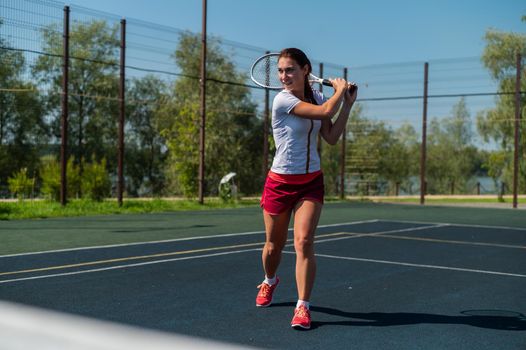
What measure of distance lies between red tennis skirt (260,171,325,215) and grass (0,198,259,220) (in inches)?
441

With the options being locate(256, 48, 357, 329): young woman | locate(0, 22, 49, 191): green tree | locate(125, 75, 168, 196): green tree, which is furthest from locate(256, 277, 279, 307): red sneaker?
locate(125, 75, 168, 196): green tree

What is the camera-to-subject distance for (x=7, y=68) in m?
19.5

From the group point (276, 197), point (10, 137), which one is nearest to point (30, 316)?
point (276, 197)

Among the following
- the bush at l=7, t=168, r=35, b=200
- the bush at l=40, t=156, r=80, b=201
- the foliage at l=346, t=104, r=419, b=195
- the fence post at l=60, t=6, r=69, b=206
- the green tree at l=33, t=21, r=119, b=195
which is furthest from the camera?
the green tree at l=33, t=21, r=119, b=195

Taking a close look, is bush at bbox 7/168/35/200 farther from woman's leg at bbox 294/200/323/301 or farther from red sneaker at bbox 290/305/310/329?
red sneaker at bbox 290/305/310/329

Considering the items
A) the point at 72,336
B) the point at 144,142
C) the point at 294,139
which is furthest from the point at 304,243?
the point at 144,142

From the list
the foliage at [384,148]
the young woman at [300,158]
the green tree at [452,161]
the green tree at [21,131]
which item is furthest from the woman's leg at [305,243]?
the green tree at [452,161]

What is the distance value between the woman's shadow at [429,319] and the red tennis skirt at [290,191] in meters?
0.89

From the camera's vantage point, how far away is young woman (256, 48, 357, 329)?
4836 mm

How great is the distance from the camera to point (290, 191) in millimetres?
4961

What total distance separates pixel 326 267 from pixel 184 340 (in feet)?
24.2

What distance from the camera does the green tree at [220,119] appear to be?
36.2 meters

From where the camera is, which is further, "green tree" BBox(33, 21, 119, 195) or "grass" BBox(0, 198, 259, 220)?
A: "green tree" BBox(33, 21, 119, 195)

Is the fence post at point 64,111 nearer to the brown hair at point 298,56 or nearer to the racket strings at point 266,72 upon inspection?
the racket strings at point 266,72
